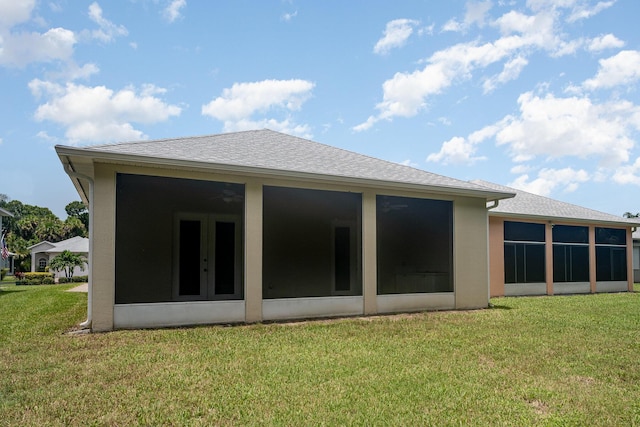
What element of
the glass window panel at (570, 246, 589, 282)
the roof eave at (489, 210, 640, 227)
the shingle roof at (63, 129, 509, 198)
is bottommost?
the glass window panel at (570, 246, 589, 282)

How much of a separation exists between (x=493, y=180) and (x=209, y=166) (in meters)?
16.1

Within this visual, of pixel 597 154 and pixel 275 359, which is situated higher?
pixel 597 154

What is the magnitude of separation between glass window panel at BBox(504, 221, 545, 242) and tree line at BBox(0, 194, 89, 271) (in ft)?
133

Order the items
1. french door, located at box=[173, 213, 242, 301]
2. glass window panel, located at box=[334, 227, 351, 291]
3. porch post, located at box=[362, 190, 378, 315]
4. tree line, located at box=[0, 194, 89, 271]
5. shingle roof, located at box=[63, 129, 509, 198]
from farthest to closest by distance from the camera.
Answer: tree line, located at box=[0, 194, 89, 271] < glass window panel, located at box=[334, 227, 351, 291] < french door, located at box=[173, 213, 242, 301] < porch post, located at box=[362, 190, 378, 315] < shingle roof, located at box=[63, 129, 509, 198]

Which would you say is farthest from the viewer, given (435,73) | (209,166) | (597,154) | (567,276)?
(597,154)

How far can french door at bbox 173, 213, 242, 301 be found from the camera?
10797 mm

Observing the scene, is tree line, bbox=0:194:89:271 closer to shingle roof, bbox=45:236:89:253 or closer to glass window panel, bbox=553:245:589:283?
shingle roof, bbox=45:236:89:253

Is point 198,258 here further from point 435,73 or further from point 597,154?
point 597,154

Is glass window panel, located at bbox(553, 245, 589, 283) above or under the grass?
above

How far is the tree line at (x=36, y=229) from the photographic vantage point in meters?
43.5

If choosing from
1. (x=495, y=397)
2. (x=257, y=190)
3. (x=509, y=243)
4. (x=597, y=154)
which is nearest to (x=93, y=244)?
(x=257, y=190)

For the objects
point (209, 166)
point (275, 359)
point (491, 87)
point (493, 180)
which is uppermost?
point (491, 87)

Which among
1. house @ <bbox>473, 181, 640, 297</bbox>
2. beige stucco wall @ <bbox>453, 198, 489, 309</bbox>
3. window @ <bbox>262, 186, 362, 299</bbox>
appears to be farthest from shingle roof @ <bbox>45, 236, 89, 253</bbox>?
beige stucco wall @ <bbox>453, 198, 489, 309</bbox>

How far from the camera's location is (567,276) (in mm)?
17297
